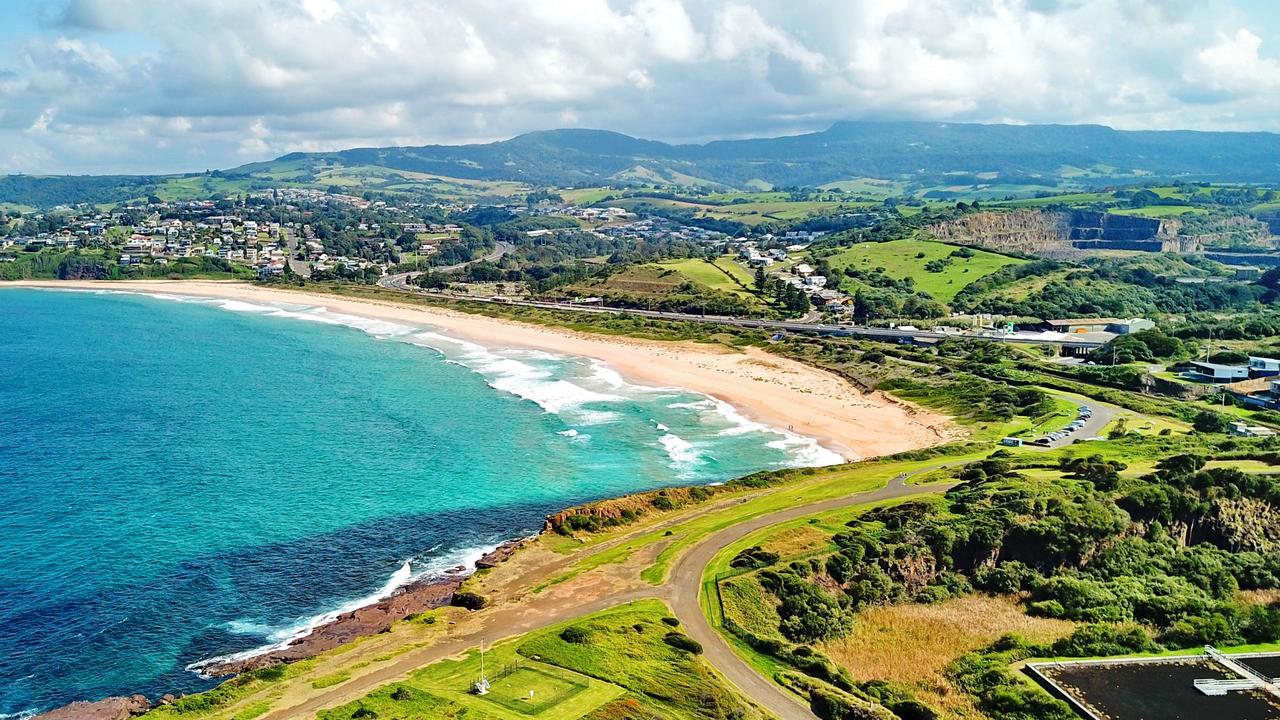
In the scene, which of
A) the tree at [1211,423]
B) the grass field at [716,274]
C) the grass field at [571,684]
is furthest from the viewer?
the grass field at [716,274]

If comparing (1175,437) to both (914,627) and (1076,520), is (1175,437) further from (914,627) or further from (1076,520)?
(914,627)

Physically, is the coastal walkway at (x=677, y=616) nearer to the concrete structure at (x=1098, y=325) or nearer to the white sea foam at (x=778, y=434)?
the white sea foam at (x=778, y=434)

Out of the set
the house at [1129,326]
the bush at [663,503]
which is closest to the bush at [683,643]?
the bush at [663,503]

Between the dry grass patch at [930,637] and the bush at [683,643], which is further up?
the bush at [683,643]

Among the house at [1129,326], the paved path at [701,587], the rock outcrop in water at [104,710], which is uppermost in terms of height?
the house at [1129,326]

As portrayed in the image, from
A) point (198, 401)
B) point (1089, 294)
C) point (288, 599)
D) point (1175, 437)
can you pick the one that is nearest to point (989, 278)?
point (1089, 294)

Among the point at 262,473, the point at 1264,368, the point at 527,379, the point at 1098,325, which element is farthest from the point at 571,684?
the point at 1098,325
